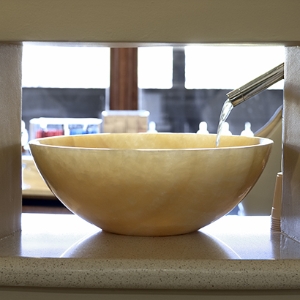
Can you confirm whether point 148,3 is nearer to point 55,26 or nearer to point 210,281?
point 55,26

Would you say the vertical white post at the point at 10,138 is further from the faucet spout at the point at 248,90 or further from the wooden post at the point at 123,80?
the wooden post at the point at 123,80

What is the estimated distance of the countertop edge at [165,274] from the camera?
0.72 metres

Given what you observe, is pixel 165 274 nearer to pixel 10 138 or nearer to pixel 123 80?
pixel 10 138

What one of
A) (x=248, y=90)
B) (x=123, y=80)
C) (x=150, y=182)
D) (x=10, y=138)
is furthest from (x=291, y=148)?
(x=123, y=80)

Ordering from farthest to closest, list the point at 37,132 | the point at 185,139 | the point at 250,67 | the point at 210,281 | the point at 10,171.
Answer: the point at 250,67 → the point at 37,132 → the point at 185,139 → the point at 10,171 → the point at 210,281

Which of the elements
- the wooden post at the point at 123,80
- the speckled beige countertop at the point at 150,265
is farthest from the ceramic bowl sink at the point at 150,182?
the wooden post at the point at 123,80

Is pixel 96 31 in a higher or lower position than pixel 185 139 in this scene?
higher

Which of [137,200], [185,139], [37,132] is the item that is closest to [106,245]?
[137,200]

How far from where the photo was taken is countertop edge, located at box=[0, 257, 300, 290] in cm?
72

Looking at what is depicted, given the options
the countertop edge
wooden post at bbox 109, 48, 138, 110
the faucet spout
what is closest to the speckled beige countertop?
the countertop edge

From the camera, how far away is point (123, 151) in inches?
30.1

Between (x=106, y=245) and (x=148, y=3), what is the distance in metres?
0.33

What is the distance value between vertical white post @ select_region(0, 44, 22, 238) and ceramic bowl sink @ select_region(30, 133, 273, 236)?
0.20ft

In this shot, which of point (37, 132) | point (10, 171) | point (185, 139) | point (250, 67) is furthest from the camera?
point (250, 67)
